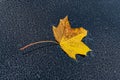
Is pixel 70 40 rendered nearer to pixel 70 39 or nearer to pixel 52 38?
pixel 70 39

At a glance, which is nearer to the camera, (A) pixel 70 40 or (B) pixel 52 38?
(A) pixel 70 40

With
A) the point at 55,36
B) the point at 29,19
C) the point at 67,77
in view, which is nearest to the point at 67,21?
the point at 55,36

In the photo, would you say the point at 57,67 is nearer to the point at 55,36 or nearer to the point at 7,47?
the point at 55,36

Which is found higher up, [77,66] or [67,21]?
[67,21]

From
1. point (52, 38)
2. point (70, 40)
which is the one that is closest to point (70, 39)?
point (70, 40)
